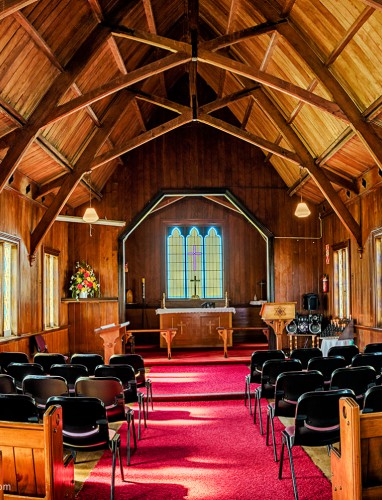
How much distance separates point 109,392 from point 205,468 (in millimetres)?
1185

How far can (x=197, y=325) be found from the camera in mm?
14750

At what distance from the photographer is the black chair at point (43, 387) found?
5.44 meters

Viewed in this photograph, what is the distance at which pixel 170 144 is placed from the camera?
14.1 meters

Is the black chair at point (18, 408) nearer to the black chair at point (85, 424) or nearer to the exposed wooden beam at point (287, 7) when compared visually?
the black chair at point (85, 424)

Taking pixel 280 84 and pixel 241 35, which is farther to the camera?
pixel 241 35

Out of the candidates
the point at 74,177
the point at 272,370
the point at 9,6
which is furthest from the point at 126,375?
the point at 74,177

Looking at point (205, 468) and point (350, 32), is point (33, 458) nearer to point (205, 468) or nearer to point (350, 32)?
point (205, 468)

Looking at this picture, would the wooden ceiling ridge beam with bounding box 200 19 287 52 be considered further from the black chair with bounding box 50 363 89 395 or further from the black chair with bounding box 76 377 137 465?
the black chair with bounding box 76 377 137 465

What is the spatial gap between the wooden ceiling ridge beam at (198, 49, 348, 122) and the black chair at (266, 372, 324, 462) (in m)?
4.46

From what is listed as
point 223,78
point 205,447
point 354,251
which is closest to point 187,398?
point 205,447

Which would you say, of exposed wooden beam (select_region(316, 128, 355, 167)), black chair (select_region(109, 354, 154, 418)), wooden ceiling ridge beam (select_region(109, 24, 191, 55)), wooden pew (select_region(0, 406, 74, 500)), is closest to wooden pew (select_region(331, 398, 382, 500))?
wooden pew (select_region(0, 406, 74, 500))

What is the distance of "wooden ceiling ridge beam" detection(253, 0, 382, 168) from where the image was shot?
326 inches

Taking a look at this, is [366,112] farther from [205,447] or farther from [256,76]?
[205,447]

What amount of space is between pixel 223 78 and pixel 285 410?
8.66 meters
